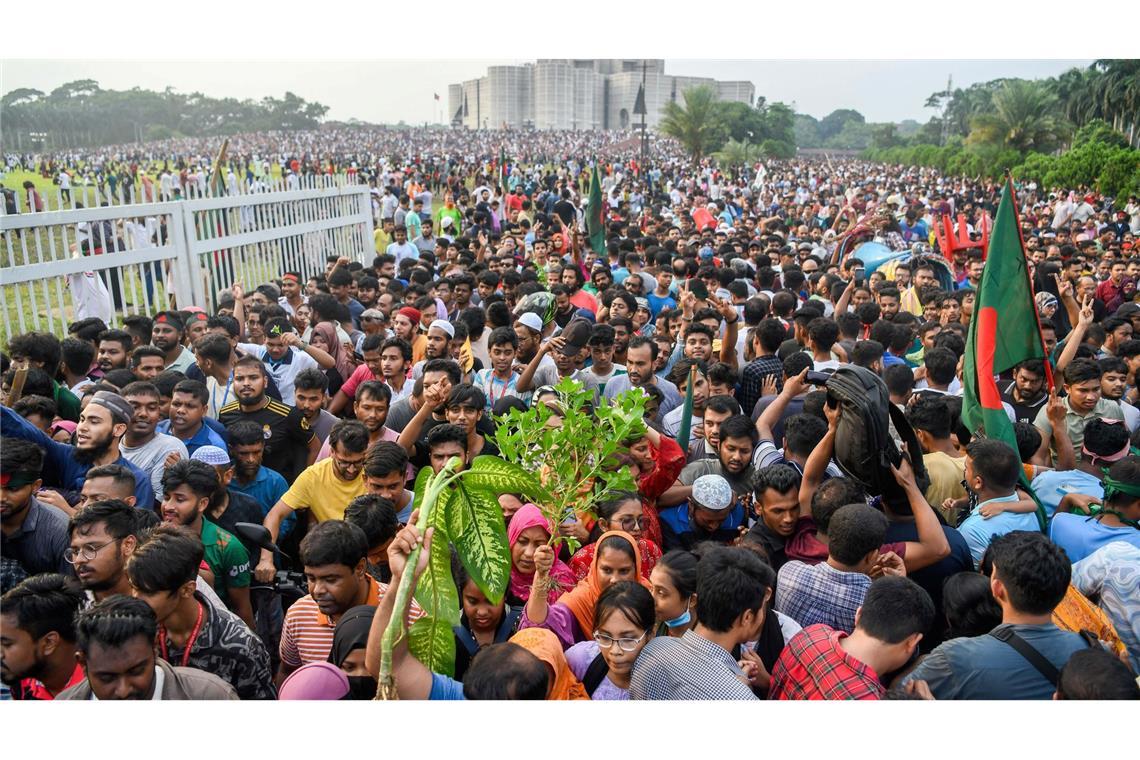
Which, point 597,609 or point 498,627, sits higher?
point 597,609

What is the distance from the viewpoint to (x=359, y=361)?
6.77 meters

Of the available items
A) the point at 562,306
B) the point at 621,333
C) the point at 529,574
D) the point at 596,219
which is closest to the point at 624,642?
the point at 529,574

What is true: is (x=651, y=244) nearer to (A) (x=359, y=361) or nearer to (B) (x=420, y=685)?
(A) (x=359, y=361)

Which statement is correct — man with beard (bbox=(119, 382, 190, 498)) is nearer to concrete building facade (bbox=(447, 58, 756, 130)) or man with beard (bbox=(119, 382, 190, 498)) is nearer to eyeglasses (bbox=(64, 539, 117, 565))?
eyeglasses (bbox=(64, 539, 117, 565))

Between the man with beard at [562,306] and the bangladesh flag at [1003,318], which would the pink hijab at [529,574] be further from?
the man with beard at [562,306]

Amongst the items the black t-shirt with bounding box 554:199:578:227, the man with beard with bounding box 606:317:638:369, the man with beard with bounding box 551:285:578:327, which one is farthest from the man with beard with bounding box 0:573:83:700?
the black t-shirt with bounding box 554:199:578:227

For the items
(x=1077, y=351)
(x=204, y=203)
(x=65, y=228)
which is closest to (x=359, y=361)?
(x=65, y=228)

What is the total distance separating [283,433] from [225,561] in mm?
1429

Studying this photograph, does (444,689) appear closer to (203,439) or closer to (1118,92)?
(203,439)

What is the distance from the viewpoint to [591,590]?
3277 mm

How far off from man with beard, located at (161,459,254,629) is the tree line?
120 feet

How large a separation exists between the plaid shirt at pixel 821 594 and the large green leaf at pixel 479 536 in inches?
47.6

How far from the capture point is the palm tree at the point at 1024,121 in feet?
108

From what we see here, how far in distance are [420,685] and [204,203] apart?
792 centimetres
